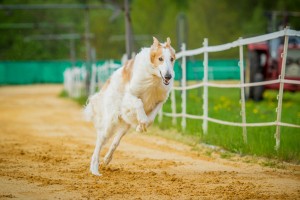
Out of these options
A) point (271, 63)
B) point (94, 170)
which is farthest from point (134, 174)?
point (271, 63)

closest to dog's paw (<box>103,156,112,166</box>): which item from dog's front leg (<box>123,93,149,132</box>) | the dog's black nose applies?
dog's front leg (<box>123,93,149,132</box>)

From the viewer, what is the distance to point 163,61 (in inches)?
330

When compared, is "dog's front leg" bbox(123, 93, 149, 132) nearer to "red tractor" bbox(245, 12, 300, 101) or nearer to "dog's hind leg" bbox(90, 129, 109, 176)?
"dog's hind leg" bbox(90, 129, 109, 176)

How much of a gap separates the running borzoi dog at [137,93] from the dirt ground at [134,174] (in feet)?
1.93

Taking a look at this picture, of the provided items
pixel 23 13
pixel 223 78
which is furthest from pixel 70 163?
pixel 23 13

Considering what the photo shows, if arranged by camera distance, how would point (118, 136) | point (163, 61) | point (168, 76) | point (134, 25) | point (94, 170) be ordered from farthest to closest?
point (134, 25), point (118, 136), point (94, 170), point (163, 61), point (168, 76)

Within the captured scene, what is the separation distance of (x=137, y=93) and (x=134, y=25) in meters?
68.3

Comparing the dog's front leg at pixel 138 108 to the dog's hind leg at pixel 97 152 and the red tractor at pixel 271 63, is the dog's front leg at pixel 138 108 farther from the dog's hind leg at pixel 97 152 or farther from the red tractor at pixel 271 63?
the red tractor at pixel 271 63

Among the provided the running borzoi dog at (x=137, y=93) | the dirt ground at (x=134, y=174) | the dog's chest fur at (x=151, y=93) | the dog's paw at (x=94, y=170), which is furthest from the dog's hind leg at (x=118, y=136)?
the dog's paw at (x=94, y=170)

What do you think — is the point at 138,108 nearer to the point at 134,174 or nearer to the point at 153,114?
the point at 153,114

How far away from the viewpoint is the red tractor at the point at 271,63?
21.0 meters

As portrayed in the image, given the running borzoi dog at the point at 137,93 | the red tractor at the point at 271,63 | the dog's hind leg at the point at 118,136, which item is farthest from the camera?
the red tractor at the point at 271,63

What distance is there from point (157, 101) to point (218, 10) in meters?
70.2

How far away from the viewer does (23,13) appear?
252 ft
